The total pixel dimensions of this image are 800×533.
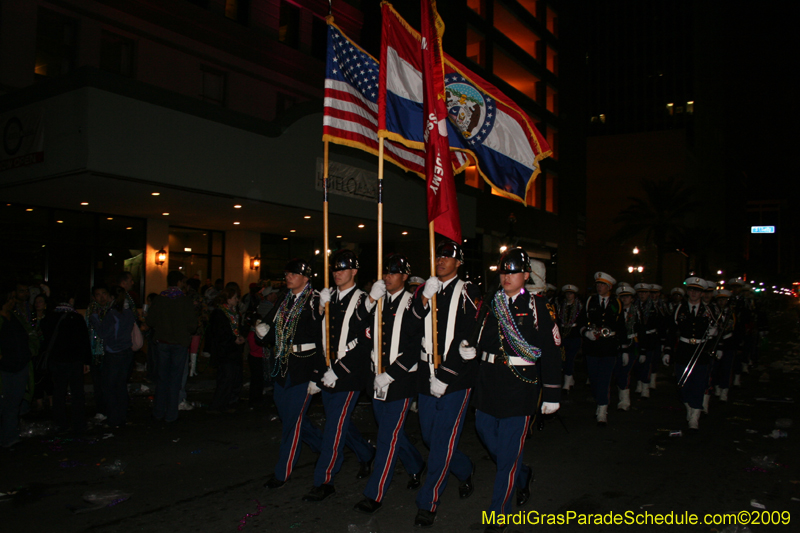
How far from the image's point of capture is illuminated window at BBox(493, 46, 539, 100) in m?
30.5

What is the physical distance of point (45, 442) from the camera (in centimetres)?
707

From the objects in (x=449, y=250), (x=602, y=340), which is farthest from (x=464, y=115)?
(x=602, y=340)

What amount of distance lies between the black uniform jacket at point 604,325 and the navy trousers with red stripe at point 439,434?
13.3 feet

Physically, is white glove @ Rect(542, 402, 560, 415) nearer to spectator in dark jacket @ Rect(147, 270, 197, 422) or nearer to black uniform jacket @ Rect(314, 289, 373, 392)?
black uniform jacket @ Rect(314, 289, 373, 392)

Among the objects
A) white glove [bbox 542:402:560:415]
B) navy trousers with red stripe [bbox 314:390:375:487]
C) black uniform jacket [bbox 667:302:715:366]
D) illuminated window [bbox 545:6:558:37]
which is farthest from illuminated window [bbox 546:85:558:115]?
white glove [bbox 542:402:560:415]

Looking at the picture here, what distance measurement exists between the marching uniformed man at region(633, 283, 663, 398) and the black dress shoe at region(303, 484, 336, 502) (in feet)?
21.1

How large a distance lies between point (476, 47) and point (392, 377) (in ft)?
89.5

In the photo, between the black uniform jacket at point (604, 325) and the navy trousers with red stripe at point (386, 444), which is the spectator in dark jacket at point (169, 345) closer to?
the navy trousers with red stripe at point (386, 444)

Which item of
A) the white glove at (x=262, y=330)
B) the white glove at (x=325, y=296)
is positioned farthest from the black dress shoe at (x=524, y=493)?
the white glove at (x=262, y=330)

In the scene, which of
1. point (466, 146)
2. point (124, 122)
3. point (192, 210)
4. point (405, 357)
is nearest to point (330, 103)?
point (466, 146)

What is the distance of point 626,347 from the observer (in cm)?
898

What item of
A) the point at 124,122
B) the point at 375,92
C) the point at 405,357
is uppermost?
the point at 124,122

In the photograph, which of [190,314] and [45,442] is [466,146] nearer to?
[190,314]

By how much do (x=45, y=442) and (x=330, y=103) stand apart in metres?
5.20
